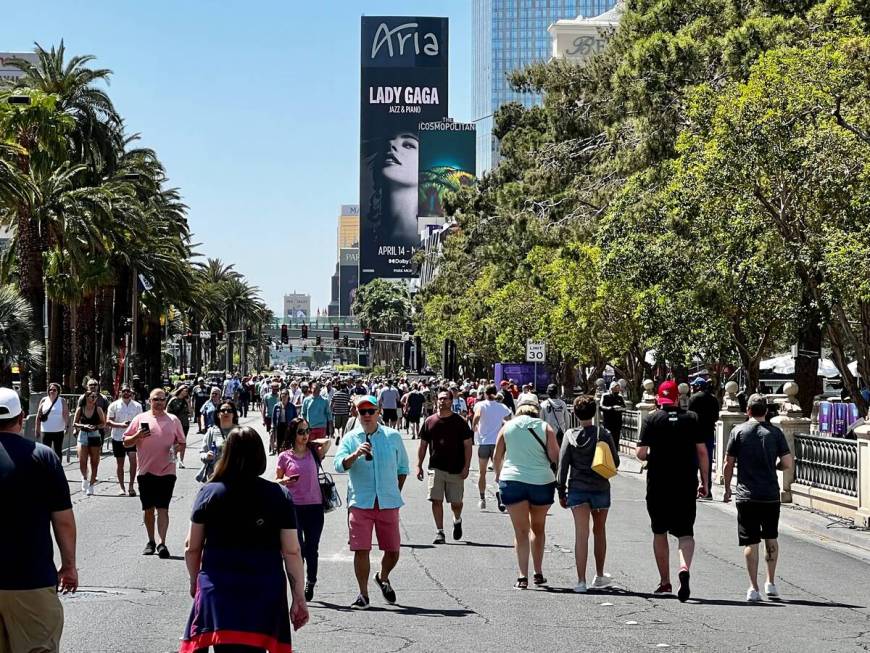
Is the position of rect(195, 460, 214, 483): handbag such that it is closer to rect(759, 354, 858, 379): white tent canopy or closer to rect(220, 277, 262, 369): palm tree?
rect(759, 354, 858, 379): white tent canopy

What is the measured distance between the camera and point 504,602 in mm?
10578

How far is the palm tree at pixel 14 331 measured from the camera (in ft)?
122

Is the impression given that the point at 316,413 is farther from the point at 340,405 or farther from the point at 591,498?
the point at 591,498

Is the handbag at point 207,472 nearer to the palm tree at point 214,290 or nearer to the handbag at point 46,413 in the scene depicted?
the handbag at point 46,413

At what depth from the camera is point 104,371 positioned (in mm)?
52562

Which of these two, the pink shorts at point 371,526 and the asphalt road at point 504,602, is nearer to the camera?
the asphalt road at point 504,602

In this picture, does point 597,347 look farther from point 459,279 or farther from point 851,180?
point 459,279

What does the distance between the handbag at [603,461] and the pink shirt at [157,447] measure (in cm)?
471

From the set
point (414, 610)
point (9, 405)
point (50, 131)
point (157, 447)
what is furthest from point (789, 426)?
point (50, 131)

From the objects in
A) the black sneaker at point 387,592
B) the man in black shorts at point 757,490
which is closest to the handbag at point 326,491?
the black sneaker at point 387,592

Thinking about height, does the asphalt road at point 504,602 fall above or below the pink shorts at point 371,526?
below

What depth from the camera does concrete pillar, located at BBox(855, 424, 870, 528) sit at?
16.2m

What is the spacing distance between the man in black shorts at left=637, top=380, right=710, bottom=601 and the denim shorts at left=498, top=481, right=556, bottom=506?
97cm

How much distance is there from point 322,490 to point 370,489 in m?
0.42
